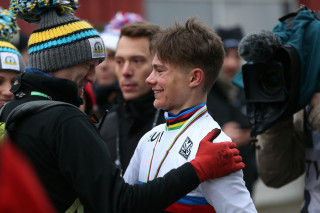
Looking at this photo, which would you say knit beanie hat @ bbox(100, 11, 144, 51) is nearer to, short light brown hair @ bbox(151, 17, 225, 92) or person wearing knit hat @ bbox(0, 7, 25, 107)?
person wearing knit hat @ bbox(0, 7, 25, 107)

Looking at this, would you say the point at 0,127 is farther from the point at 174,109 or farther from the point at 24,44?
the point at 24,44

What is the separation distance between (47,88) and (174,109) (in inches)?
24.0

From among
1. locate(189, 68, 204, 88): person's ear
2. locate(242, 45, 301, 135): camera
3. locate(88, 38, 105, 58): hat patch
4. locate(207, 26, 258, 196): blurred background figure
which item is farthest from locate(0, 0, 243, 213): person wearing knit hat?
locate(207, 26, 258, 196): blurred background figure

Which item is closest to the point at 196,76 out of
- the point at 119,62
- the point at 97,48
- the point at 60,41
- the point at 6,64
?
the point at 97,48

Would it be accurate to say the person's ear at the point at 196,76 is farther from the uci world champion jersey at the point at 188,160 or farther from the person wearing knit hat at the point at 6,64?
the person wearing knit hat at the point at 6,64

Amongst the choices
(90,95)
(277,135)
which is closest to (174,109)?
(277,135)

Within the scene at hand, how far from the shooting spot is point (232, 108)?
4.77 meters

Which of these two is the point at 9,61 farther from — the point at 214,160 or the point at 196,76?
the point at 214,160

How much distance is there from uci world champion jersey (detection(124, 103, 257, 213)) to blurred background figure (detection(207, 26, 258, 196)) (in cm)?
155

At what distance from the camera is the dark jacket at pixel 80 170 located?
5.86 feet

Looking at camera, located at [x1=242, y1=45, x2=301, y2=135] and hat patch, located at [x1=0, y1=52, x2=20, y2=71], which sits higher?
hat patch, located at [x1=0, y1=52, x2=20, y2=71]

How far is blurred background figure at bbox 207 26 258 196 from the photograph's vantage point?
14.0ft

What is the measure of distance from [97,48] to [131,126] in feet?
3.59

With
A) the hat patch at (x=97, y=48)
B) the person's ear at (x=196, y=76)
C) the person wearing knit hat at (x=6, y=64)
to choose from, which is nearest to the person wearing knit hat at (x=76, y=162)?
the hat patch at (x=97, y=48)
